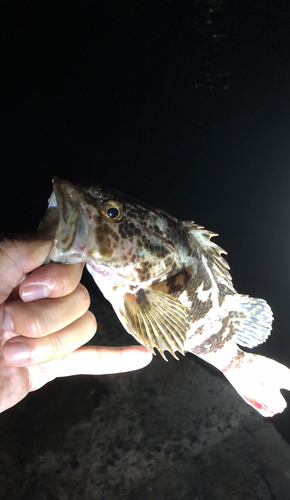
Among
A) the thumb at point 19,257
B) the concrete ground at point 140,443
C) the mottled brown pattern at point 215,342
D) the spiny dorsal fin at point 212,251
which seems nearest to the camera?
the thumb at point 19,257

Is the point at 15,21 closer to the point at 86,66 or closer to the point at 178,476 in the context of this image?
the point at 86,66

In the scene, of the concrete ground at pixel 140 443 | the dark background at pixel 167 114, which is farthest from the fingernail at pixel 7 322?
the concrete ground at pixel 140 443

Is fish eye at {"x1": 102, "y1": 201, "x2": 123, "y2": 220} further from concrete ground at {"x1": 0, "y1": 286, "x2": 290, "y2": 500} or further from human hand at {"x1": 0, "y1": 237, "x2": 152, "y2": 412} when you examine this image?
concrete ground at {"x1": 0, "y1": 286, "x2": 290, "y2": 500}

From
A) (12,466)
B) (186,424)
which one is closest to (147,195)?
(186,424)

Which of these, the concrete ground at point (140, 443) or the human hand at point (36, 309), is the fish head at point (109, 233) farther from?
the concrete ground at point (140, 443)

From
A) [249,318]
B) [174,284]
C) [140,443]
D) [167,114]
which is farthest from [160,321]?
[140,443]

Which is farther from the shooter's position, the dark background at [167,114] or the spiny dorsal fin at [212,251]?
the dark background at [167,114]

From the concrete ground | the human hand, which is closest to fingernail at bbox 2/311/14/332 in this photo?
the human hand
